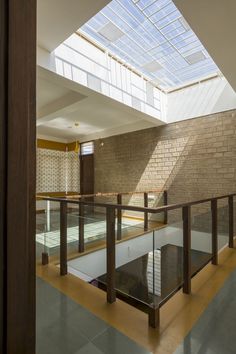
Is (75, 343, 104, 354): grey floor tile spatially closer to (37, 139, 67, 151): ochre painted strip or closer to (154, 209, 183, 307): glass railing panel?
(154, 209, 183, 307): glass railing panel

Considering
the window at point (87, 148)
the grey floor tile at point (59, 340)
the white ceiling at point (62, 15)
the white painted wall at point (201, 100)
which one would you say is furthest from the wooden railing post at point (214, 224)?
the window at point (87, 148)

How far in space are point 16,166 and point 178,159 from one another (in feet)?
18.2

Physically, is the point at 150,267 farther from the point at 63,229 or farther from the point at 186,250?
the point at 63,229

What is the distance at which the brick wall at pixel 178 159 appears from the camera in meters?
5.03

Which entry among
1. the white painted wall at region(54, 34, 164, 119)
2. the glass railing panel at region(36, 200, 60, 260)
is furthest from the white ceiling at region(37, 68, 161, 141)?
→ the glass railing panel at region(36, 200, 60, 260)

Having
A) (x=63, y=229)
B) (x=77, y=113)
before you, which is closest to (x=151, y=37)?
(x=77, y=113)

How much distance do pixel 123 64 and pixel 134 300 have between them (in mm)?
4312

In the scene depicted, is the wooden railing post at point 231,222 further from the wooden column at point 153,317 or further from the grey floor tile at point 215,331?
the wooden column at point 153,317

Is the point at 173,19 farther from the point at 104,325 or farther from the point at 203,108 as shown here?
the point at 104,325

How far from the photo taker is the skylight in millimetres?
2998

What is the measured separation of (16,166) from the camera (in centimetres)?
60

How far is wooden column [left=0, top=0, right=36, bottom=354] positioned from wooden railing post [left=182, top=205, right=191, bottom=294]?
179 centimetres

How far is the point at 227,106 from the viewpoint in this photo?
4996 millimetres

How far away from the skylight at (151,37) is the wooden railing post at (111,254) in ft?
9.04
